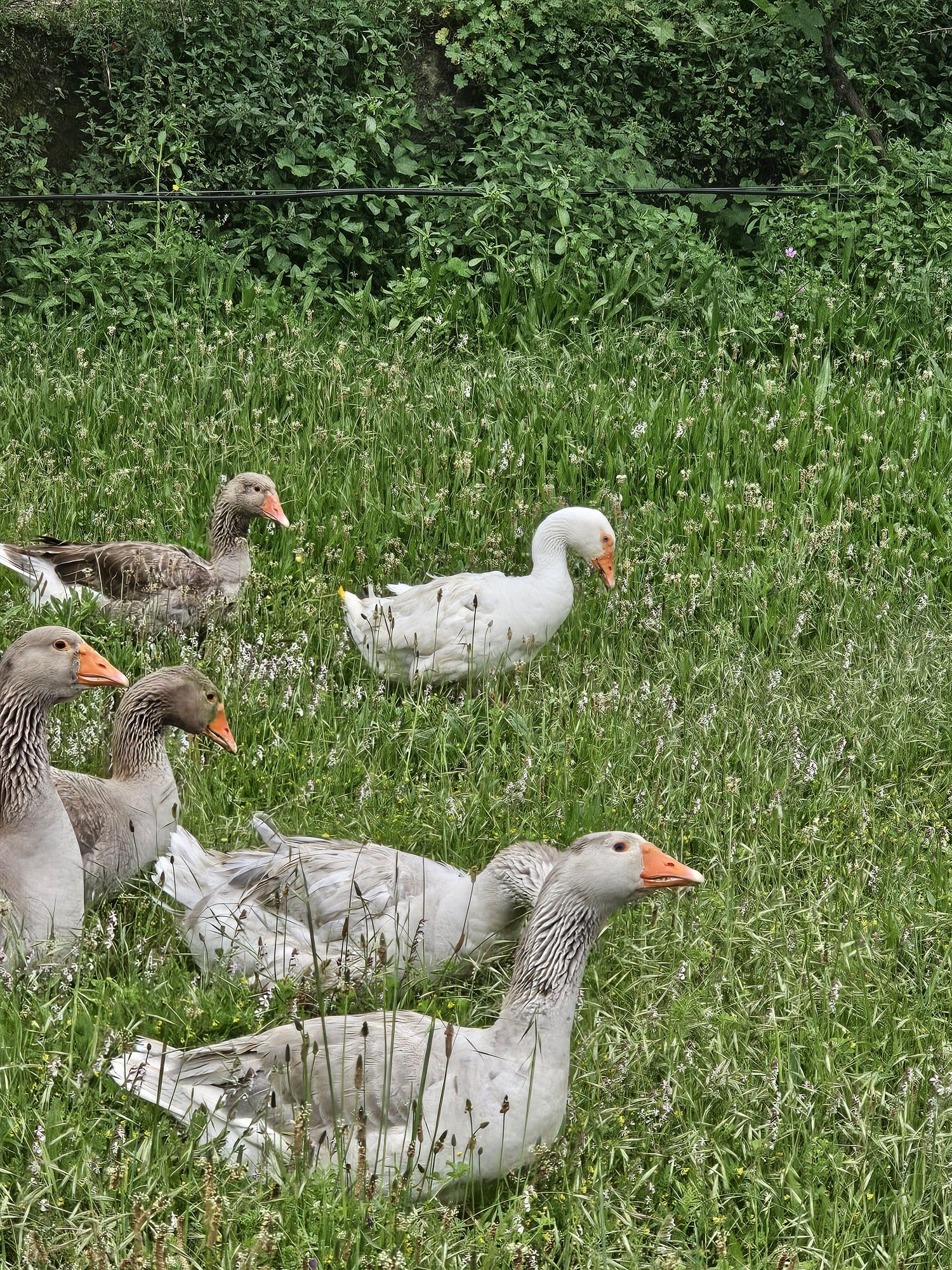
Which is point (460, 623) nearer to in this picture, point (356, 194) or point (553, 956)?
point (553, 956)

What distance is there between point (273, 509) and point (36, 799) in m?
2.56

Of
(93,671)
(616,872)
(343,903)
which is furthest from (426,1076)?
(93,671)

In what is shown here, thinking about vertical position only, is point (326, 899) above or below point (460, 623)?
below

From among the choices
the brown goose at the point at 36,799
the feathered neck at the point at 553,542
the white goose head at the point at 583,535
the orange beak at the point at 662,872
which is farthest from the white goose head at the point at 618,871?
the white goose head at the point at 583,535

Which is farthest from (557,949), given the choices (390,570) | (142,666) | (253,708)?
(390,570)

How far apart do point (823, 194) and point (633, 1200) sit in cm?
801

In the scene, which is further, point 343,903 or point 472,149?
point 472,149

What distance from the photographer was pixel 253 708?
5516 mm

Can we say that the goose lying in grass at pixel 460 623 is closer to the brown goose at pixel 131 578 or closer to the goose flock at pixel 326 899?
the goose flock at pixel 326 899

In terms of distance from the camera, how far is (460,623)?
5.95 metres

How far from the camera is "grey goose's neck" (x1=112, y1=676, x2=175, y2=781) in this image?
192 inches

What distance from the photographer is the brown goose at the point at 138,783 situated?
15.1 ft

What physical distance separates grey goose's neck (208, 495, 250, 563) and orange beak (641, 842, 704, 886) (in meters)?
3.35

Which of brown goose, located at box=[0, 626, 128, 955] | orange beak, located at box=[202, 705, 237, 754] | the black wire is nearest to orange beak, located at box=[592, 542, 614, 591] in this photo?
orange beak, located at box=[202, 705, 237, 754]
